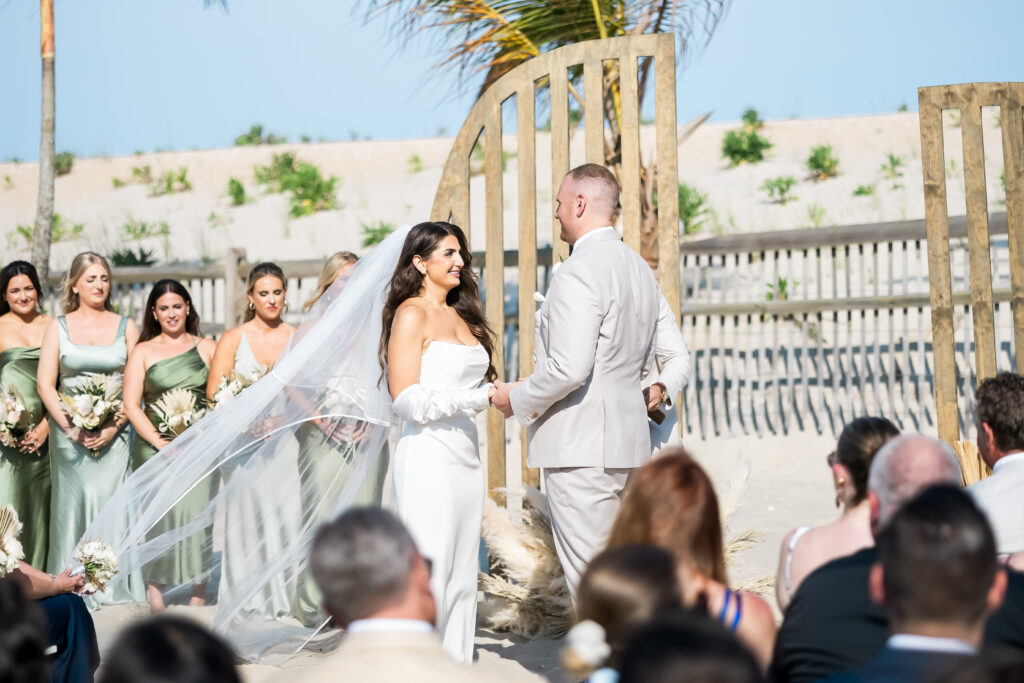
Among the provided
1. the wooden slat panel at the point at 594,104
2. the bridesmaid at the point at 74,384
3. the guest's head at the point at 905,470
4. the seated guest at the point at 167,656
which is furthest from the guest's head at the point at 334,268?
the seated guest at the point at 167,656

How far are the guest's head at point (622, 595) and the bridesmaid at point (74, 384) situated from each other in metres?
5.13

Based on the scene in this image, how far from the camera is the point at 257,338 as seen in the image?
6.80 meters

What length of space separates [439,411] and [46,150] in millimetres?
9574

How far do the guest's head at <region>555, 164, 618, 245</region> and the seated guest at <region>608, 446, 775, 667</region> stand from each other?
2.08m

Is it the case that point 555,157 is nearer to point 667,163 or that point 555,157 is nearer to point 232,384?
point 667,163

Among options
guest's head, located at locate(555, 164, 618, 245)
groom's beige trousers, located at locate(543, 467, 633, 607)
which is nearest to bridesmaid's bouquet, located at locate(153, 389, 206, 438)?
groom's beige trousers, located at locate(543, 467, 633, 607)

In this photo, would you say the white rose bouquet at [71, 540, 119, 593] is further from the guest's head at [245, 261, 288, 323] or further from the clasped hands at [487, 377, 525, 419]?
the guest's head at [245, 261, 288, 323]

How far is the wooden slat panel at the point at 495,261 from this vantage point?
6.37 m

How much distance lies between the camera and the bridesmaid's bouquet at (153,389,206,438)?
660cm

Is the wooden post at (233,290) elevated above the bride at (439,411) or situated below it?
above

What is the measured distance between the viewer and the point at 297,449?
5789mm

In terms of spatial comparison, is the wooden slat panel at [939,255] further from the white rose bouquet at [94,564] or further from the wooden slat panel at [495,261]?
the white rose bouquet at [94,564]

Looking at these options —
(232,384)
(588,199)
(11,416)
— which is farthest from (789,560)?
(11,416)

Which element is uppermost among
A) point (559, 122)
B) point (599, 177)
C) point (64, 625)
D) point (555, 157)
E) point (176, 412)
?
point (559, 122)
